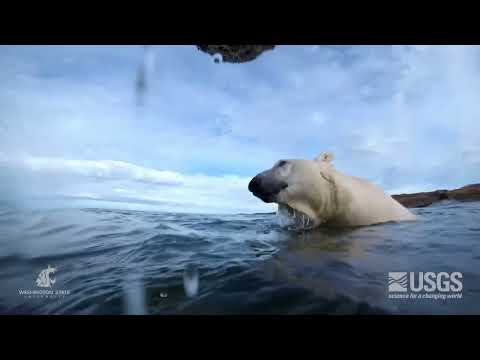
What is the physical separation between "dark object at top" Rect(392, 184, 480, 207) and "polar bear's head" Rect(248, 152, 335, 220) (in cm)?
85

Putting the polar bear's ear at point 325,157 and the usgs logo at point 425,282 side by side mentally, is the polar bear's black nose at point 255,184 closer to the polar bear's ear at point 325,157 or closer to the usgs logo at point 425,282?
the polar bear's ear at point 325,157

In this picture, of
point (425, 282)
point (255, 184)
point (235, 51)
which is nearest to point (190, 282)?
point (255, 184)

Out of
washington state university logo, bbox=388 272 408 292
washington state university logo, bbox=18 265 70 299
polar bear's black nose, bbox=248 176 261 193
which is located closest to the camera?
washington state university logo, bbox=388 272 408 292

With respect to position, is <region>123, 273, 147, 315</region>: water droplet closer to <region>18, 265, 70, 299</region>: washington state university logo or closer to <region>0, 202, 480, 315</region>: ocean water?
<region>0, 202, 480, 315</region>: ocean water

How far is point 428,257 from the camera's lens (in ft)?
8.04

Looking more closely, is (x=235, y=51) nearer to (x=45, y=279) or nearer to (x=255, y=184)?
(x=255, y=184)

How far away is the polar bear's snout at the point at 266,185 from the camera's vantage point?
2869mm

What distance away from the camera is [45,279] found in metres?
2.61

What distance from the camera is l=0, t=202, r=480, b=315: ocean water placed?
2.10 metres

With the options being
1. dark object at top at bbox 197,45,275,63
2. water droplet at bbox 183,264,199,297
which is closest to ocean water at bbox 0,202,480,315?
water droplet at bbox 183,264,199,297
